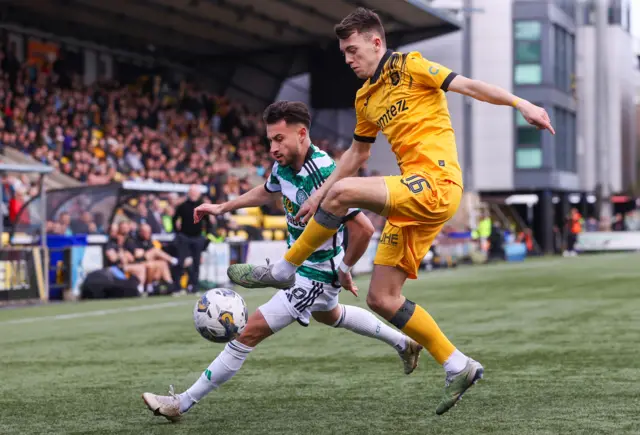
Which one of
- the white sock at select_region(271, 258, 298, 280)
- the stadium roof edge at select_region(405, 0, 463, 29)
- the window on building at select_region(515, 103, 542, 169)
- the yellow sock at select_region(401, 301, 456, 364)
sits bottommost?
the yellow sock at select_region(401, 301, 456, 364)

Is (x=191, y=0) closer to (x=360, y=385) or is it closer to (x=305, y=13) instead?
(x=305, y=13)

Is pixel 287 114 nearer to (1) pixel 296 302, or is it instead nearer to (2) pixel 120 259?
(1) pixel 296 302

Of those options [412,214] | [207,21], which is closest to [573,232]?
[207,21]

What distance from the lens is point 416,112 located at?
20.8 ft

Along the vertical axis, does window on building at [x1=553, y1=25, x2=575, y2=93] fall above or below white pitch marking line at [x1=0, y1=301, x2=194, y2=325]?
above

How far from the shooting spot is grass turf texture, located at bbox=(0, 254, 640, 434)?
6.40 m

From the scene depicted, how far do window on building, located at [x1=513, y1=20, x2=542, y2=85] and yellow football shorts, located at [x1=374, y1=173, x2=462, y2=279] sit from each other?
153 feet

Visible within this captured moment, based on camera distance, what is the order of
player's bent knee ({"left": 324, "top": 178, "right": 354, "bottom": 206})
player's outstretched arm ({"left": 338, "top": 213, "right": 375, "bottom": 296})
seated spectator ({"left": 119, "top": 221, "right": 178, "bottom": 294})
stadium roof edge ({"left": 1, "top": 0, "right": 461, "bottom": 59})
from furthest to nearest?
stadium roof edge ({"left": 1, "top": 0, "right": 461, "bottom": 59}) → seated spectator ({"left": 119, "top": 221, "right": 178, "bottom": 294}) → player's outstretched arm ({"left": 338, "top": 213, "right": 375, "bottom": 296}) → player's bent knee ({"left": 324, "top": 178, "right": 354, "bottom": 206})

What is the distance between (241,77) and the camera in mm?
42750

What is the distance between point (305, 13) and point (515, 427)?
32.2m

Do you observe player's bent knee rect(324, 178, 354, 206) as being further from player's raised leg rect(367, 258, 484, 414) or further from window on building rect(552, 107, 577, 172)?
window on building rect(552, 107, 577, 172)

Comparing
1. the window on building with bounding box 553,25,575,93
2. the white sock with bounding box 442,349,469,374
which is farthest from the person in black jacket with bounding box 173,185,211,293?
the window on building with bounding box 553,25,575,93

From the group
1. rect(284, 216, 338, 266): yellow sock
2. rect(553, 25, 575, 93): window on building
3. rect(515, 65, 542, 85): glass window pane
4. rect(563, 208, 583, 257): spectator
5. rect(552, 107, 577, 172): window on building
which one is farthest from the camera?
rect(552, 107, 577, 172): window on building

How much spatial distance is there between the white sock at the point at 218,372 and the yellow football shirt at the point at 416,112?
1.45m
